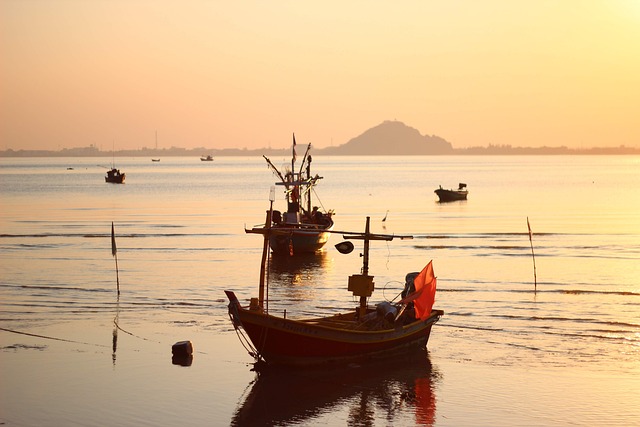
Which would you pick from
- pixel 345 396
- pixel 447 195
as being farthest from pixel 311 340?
pixel 447 195

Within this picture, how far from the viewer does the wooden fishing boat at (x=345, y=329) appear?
32.2 m

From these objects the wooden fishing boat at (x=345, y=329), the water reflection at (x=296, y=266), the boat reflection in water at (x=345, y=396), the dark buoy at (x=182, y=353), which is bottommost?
the boat reflection in water at (x=345, y=396)

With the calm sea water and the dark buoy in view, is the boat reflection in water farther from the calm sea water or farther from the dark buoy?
the dark buoy

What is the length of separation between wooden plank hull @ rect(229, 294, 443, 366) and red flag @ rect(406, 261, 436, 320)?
1.57m

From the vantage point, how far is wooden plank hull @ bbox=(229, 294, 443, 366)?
3206cm

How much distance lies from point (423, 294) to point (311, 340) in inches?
251

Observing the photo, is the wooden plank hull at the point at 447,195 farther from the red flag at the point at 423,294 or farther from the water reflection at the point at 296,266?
the red flag at the point at 423,294

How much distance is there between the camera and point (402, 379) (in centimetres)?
3331

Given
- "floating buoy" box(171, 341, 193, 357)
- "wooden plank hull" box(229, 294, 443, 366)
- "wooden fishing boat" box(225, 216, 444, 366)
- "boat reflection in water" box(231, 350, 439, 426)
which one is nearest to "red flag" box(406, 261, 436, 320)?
"wooden fishing boat" box(225, 216, 444, 366)

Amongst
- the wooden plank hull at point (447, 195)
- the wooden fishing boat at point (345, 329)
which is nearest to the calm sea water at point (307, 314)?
the wooden fishing boat at point (345, 329)

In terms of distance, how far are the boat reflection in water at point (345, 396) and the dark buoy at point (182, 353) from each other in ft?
10.5

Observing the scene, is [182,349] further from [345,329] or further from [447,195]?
[447,195]

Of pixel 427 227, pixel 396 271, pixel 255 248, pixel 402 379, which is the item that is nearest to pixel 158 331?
pixel 402 379

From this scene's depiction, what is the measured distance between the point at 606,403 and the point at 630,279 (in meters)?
28.9
